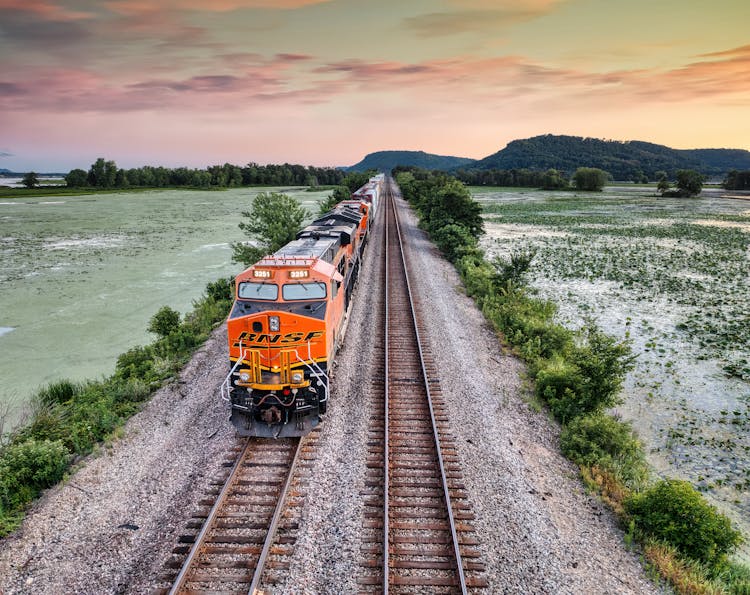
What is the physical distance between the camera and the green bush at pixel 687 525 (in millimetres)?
8758

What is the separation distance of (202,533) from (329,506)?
98.3 inches

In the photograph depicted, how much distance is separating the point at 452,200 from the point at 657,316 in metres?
20.6

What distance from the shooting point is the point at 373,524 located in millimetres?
9039

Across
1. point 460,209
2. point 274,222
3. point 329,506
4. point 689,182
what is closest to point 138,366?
point 329,506

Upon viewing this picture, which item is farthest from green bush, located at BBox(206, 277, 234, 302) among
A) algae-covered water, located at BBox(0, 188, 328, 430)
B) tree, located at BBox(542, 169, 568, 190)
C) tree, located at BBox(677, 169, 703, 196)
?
tree, located at BBox(542, 169, 568, 190)

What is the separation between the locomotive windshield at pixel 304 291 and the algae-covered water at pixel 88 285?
11266 millimetres

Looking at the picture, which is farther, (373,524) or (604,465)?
(604,465)

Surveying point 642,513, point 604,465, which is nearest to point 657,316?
point 604,465

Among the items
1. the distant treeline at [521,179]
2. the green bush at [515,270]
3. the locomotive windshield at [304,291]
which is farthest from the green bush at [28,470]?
the distant treeline at [521,179]

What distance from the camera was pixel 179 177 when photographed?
167875mm

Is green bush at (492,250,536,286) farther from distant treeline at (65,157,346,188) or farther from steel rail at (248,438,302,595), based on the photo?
distant treeline at (65,157,346,188)

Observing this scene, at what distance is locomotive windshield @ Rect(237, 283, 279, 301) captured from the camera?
11462 millimetres

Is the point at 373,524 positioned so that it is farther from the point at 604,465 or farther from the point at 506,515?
the point at 604,465

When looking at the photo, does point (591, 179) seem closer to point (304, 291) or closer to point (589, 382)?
point (589, 382)
